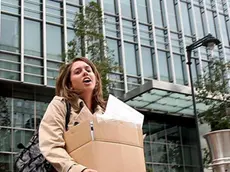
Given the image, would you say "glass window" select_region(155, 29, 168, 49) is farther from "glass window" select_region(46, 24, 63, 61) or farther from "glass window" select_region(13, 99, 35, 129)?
"glass window" select_region(13, 99, 35, 129)

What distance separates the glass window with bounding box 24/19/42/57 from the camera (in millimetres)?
20266

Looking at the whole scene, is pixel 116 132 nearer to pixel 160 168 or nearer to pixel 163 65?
pixel 160 168

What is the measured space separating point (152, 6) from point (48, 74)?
7970mm

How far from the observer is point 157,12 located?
85.1 ft

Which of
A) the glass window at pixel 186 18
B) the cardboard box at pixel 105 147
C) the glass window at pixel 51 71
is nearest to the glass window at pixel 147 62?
the glass window at pixel 186 18

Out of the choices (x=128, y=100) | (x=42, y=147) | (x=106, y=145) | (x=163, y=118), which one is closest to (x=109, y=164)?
(x=106, y=145)

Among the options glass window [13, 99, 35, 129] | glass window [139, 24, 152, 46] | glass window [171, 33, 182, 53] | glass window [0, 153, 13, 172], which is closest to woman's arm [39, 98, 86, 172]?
glass window [0, 153, 13, 172]

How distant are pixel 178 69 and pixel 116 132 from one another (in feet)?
75.7

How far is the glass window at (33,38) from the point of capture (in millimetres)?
20266

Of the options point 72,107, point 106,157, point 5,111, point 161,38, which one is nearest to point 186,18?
point 161,38

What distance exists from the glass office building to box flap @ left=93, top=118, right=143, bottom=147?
17372 mm

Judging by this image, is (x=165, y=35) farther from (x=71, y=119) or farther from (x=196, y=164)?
(x=71, y=119)

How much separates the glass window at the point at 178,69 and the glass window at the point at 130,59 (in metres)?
2.50

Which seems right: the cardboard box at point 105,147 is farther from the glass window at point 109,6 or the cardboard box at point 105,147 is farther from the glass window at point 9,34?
the glass window at point 109,6
